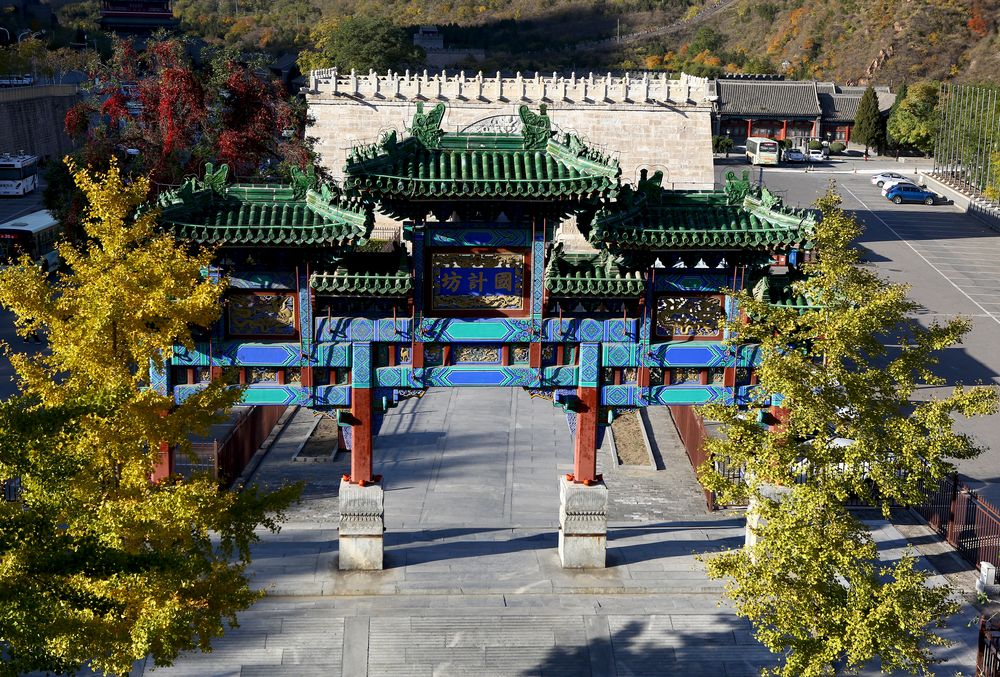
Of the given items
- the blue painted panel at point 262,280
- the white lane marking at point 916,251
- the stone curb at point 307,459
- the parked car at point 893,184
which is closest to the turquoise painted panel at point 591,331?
the blue painted panel at point 262,280

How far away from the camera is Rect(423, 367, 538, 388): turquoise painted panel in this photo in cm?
1905

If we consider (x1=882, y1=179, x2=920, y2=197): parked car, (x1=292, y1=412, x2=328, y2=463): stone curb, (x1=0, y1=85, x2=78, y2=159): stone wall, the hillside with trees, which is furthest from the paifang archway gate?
the hillside with trees

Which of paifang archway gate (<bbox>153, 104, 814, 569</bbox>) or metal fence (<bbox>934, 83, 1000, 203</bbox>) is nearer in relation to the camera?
paifang archway gate (<bbox>153, 104, 814, 569</bbox>)

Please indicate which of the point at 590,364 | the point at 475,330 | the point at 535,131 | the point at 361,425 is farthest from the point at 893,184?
the point at 361,425

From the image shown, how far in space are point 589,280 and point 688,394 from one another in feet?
9.07

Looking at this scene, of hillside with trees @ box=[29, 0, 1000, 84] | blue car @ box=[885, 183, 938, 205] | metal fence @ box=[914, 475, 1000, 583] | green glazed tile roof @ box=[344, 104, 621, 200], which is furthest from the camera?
hillside with trees @ box=[29, 0, 1000, 84]

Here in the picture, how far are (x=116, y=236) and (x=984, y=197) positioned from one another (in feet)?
192

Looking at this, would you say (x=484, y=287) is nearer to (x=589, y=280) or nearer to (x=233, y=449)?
(x=589, y=280)

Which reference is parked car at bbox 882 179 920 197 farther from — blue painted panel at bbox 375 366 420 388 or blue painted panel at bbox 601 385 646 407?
blue painted panel at bbox 375 366 420 388

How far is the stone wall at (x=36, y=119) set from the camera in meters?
68.7

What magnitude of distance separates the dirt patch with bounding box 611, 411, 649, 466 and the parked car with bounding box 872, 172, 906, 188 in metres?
46.6

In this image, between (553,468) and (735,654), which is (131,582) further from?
(553,468)

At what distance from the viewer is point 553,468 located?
25.1 metres

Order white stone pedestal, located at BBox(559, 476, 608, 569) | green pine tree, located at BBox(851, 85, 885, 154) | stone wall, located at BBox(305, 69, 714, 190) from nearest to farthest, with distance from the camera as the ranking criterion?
1. white stone pedestal, located at BBox(559, 476, 608, 569)
2. stone wall, located at BBox(305, 69, 714, 190)
3. green pine tree, located at BBox(851, 85, 885, 154)
